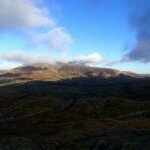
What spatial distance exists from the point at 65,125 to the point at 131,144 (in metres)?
22.1

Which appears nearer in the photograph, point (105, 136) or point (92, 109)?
point (105, 136)

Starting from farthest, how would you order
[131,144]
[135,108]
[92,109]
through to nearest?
1. [135,108]
2. [92,109]
3. [131,144]

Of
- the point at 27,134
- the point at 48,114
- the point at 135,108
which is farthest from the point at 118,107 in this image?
the point at 27,134

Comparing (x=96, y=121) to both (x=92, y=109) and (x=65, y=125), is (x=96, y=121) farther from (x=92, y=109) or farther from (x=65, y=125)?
(x=92, y=109)

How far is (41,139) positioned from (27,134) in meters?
7.64

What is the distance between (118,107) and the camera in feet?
306

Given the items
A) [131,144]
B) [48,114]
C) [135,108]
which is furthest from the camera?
[135,108]

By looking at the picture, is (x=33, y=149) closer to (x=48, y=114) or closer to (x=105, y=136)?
(x=105, y=136)

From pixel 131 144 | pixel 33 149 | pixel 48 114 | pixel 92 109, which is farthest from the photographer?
pixel 92 109

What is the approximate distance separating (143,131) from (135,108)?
44.1 metres

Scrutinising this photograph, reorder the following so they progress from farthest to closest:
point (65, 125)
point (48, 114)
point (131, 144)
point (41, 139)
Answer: point (48, 114) < point (65, 125) < point (41, 139) < point (131, 144)

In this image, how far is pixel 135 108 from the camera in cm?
9406

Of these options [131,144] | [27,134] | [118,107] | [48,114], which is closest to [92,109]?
[118,107]

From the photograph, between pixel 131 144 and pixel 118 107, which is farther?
pixel 118 107
